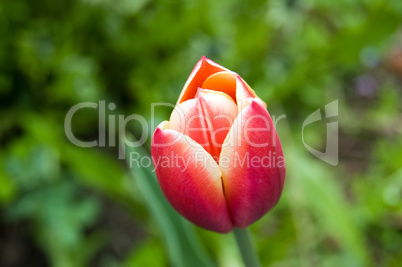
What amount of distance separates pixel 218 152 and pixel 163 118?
0.49 meters

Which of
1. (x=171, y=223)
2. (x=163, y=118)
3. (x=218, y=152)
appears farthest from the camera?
(x=163, y=118)

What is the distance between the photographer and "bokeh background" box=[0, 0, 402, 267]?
77 centimetres

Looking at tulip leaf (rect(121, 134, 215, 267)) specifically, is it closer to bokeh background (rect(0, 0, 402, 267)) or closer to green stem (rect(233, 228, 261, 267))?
green stem (rect(233, 228, 261, 267))

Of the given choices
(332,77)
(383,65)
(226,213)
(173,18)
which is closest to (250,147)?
(226,213)

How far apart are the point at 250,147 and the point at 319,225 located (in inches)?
24.7

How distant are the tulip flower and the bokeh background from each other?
42cm

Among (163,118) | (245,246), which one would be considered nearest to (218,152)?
(245,246)

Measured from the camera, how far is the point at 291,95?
1001mm

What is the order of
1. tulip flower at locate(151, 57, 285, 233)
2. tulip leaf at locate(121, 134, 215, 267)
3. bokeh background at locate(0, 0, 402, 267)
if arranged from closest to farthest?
tulip flower at locate(151, 57, 285, 233), tulip leaf at locate(121, 134, 215, 267), bokeh background at locate(0, 0, 402, 267)

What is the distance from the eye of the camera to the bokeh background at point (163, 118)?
77 cm

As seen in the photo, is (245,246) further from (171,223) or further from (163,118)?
(163,118)

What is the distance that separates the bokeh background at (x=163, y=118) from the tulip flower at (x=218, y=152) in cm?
42

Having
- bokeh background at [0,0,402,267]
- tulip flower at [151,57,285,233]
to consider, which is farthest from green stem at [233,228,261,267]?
bokeh background at [0,0,402,267]

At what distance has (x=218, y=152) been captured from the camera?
0.28m
